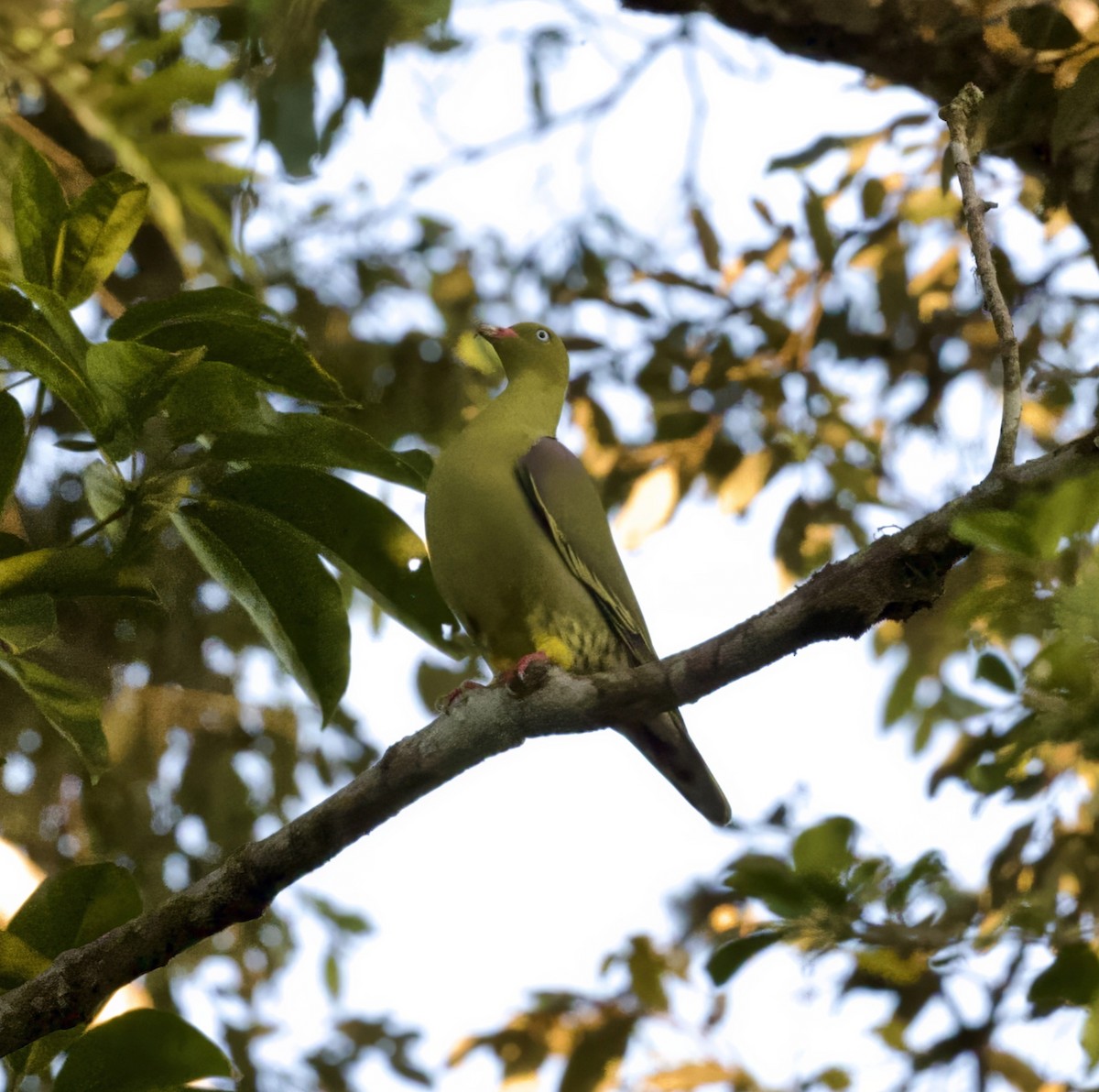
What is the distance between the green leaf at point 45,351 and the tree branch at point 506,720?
26.6 inches

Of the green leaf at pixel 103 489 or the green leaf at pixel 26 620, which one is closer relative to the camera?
the green leaf at pixel 26 620

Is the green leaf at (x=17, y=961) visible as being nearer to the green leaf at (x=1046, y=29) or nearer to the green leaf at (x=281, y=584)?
the green leaf at (x=281, y=584)

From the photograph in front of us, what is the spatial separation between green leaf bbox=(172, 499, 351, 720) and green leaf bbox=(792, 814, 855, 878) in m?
0.92

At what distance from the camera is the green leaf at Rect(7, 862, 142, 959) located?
2051mm

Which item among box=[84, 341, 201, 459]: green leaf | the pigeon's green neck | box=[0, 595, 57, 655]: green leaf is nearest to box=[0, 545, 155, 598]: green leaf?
box=[0, 595, 57, 655]: green leaf

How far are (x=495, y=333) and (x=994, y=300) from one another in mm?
2160

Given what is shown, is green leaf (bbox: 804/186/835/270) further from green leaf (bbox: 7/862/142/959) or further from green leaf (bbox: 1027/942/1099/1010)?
green leaf (bbox: 7/862/142/959)

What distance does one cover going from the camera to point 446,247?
16.8ft

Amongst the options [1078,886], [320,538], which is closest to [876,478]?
[1078,886]

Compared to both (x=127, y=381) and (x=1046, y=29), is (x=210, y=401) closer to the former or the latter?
(x=127, y=381)

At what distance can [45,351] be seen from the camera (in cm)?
169

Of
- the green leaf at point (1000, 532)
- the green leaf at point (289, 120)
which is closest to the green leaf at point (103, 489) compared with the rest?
the green leaf at point (1000, 532)

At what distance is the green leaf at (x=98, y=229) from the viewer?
6.29 ft

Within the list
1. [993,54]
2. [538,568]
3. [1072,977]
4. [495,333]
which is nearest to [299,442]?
[538,568]
